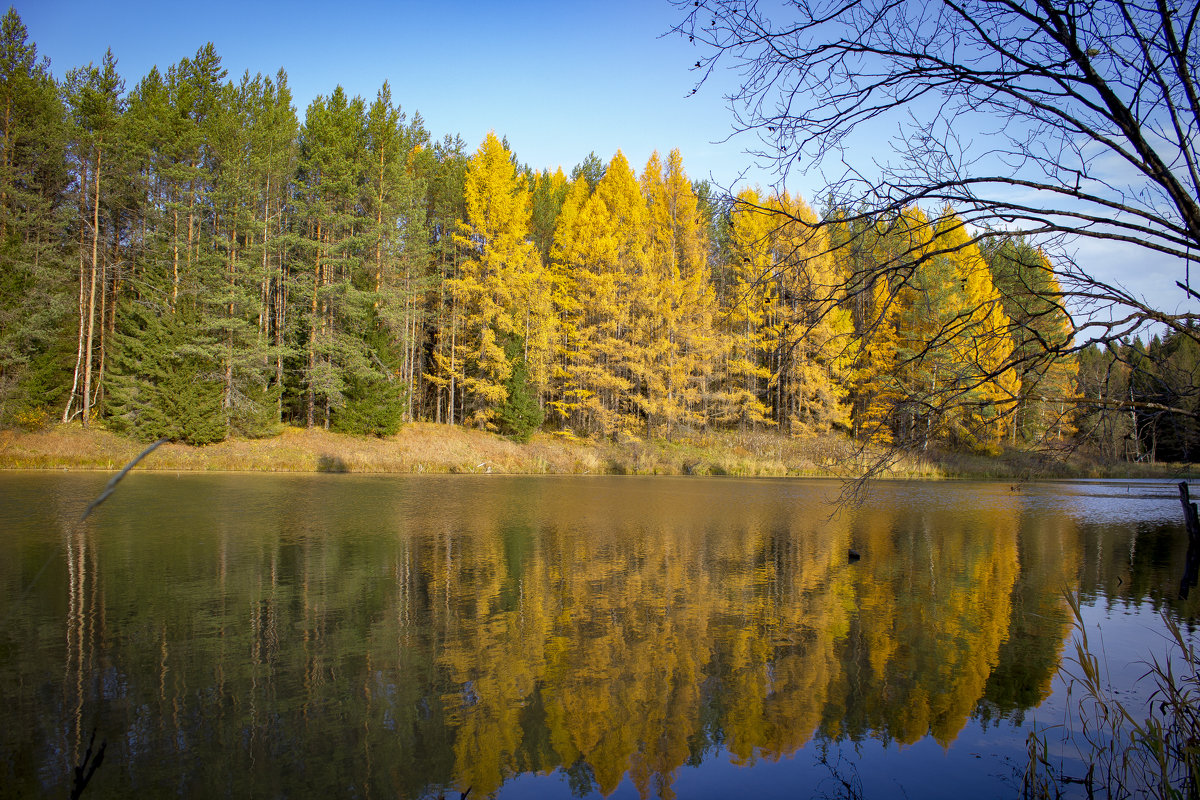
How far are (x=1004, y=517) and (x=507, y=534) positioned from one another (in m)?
13.0

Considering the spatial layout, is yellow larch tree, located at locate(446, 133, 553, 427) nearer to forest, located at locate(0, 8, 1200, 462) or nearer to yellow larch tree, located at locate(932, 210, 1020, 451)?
forest, located at locate(0, 8, 1200, 462)

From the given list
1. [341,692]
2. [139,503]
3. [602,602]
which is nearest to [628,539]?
[602,602]

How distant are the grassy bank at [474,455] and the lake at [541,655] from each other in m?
13.0

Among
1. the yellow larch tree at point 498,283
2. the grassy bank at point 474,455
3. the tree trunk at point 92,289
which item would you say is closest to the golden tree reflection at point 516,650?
the grassy bank at point 474,455

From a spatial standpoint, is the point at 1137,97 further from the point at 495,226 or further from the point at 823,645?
the point at 495,226

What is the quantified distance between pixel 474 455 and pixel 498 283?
8.45m

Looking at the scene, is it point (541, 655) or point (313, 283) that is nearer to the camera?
point (541, 655)

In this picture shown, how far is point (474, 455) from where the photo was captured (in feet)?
95.7

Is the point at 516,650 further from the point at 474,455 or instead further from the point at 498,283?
the point at 498,283

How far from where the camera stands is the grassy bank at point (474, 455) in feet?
82.0

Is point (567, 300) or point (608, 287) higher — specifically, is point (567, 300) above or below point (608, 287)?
below

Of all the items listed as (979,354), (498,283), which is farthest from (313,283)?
(979,354)

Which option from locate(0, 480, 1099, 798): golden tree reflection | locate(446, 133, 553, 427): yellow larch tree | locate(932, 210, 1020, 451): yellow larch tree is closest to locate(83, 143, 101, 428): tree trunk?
locate(446, 133, 553, 427): yellow larch tree

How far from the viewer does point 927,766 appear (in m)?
4.50
